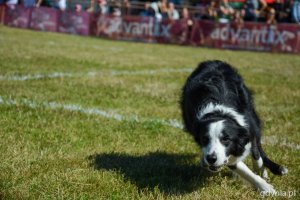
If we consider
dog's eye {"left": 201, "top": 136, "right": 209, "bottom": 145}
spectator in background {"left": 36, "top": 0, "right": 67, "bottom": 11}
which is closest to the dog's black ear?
dog's eye {"left": 201, "top": 136, "right": 209, "bottom": 145}

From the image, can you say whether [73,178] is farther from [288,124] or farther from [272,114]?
[272,114]

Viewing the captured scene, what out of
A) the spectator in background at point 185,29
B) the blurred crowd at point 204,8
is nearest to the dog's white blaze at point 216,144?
the blurred crowd at point 204,8

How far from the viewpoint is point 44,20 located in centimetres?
2220

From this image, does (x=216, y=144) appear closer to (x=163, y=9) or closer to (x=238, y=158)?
(x=238, y=158)

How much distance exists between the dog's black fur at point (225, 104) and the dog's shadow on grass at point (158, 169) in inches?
12.6

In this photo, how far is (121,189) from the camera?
360cm

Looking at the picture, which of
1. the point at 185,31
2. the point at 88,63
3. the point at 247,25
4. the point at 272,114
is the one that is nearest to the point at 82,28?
the point at 185,31

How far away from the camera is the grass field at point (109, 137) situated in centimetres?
362

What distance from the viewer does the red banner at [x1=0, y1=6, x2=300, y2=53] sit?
18984mm

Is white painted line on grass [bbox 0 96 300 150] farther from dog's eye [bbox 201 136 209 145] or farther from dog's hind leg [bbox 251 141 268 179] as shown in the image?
dog's eye [bbox 201 136 209 145]

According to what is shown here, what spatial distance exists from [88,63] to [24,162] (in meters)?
6.86

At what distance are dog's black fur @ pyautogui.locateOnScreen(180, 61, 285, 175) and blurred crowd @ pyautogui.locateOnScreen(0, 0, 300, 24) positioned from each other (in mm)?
15674

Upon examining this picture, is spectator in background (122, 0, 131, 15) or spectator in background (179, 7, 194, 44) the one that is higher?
spectator in background (122, 0, 131, 15)

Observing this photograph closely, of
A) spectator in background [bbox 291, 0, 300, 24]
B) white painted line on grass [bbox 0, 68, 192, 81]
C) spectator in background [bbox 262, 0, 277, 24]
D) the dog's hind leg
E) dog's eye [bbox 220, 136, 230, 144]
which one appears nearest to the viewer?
dog's eye [bbox 220, 136, 230, 144]
